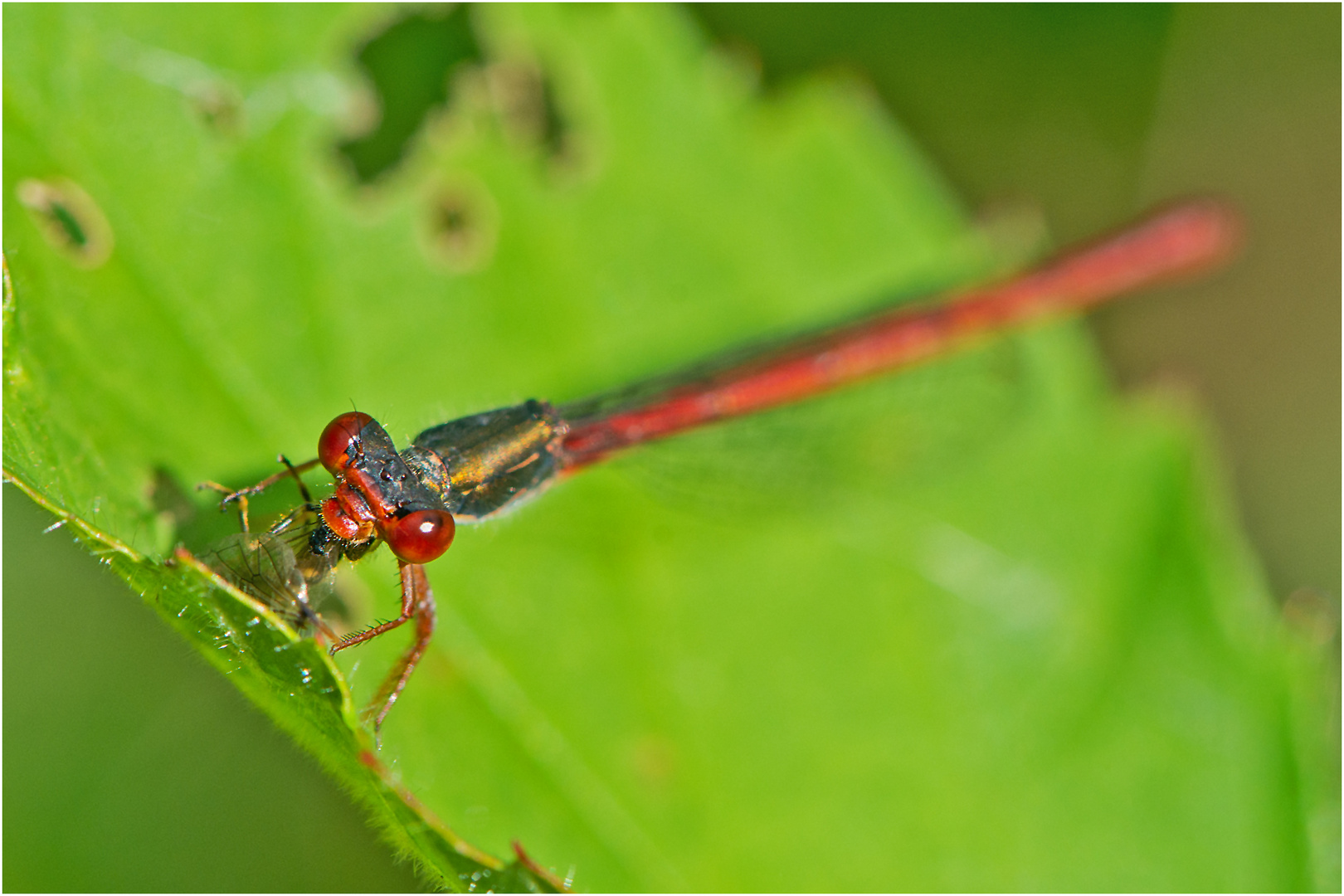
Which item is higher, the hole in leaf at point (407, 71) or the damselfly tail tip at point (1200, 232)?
the damselfly tail tip at point (1200, 232)

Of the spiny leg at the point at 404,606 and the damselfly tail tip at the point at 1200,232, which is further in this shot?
the damselfly tail tip at the point at 1200,232

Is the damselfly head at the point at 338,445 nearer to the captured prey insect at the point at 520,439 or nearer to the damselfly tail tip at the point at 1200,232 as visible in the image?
the captured prey insect at the point at 520,439

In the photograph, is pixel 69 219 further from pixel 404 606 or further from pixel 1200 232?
pixel 1200 232

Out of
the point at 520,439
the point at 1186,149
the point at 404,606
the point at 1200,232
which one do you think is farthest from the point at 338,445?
the point at 1186,149

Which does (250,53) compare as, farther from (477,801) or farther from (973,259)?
(973,259)

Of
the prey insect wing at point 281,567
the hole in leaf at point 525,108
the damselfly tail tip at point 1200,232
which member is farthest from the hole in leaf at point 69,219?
the damselfly tail tip at point 1200,232

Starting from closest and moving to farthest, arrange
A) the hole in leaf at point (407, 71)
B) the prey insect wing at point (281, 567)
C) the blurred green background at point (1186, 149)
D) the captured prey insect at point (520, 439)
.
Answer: the prey insect wing at point (281, 567)
the captured prey insect at point (520, 439)
the hole in leaf at point (407, 71)
the blurred green background at point (1186, 149)
